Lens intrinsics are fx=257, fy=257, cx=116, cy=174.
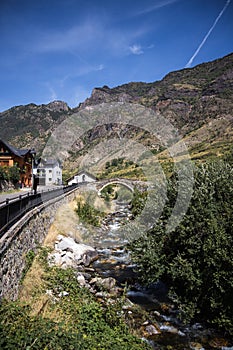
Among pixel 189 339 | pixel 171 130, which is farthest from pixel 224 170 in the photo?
pixel 171 130

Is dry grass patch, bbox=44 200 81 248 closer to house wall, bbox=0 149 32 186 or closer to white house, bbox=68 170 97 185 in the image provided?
house wall, bbox=0 149 32 186

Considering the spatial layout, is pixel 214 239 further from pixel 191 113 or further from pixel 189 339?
pixel 191 113

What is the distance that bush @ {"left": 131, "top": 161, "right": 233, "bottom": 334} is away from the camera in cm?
1039

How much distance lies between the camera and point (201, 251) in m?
11.7

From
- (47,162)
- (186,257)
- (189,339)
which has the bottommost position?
(189,339)

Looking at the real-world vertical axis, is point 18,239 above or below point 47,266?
above

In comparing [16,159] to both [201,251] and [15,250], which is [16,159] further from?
[201,251]

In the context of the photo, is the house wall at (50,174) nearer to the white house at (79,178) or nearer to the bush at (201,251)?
the white house at (79,178)

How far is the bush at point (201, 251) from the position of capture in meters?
10.4

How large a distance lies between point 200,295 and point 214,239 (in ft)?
8.83

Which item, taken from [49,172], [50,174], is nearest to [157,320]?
[49,172]

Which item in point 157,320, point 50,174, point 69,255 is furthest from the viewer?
point 50,174

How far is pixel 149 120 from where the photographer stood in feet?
575

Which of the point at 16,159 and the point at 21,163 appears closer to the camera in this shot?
the point at 16,159
